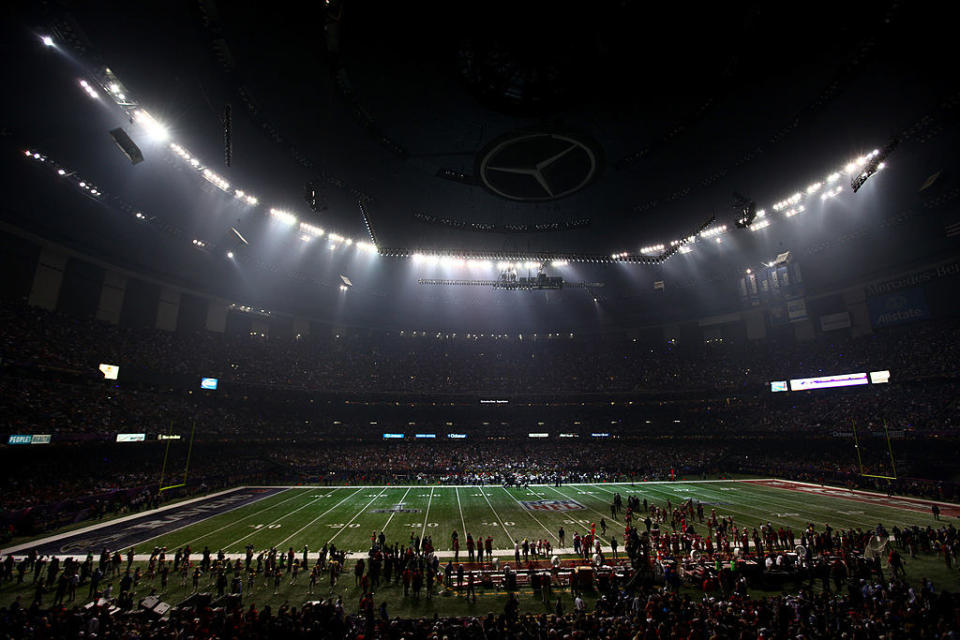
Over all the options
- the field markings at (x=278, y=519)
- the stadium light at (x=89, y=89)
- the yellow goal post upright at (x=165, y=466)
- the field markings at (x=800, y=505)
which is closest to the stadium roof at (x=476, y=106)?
the stadium light at (x=89, y=89)

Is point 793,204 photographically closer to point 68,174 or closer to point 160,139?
point 160,139

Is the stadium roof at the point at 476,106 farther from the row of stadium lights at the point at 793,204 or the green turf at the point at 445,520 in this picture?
the green turf at the point at 445,520

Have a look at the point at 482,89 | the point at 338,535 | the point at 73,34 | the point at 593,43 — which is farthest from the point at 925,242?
the point at 73,34

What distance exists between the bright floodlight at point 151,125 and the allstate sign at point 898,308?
217 ft

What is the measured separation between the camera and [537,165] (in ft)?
75.4

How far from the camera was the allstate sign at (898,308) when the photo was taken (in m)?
42.2

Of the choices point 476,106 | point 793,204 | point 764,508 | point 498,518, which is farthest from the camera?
point 793,204

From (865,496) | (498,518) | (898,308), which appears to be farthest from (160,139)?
(898,308)

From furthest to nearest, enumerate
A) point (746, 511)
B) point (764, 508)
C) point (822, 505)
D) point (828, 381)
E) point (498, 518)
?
1. point (828, 381)
2. point (822, 505)
3. point (764, 508)
4. point (746, 511)
5. point (498, 518)

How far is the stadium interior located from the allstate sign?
0.73 feet

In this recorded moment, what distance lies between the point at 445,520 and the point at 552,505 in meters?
9.27

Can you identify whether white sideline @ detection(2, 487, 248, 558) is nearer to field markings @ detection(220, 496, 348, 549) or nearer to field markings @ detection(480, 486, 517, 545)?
field markings @ detection(220, 496, 348, 549)

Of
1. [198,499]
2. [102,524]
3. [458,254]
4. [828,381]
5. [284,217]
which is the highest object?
[284,217]

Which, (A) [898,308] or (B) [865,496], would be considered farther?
(A) [898,308]
